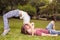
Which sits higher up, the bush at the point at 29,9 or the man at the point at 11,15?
the bush at the point at 29,9

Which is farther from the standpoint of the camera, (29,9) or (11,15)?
(29,9)

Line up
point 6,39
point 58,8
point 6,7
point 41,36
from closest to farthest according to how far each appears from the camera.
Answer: point 6,39 → point 41,36 → point 58,8 → point 6,7

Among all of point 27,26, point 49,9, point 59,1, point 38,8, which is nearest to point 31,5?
point 38,8

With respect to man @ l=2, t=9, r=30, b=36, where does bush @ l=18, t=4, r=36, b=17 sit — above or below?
above

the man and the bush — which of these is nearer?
the man

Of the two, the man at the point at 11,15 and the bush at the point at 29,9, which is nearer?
the man at the point at 11,15

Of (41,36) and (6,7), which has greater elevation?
(6,7)

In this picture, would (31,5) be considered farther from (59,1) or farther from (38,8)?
(59,1)

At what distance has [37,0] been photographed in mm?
17750

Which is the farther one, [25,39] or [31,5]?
[31,5]

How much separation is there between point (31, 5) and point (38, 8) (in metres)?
0.72

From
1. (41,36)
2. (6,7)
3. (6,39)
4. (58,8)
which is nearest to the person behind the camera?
(6,39)

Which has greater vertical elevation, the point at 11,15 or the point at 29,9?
the point at 29,9

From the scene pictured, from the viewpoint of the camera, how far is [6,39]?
555 centimetres
